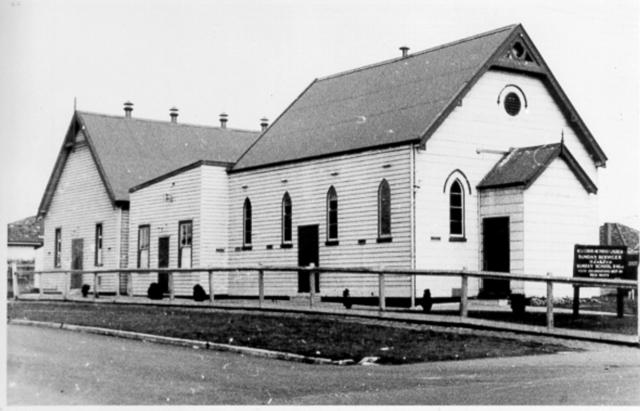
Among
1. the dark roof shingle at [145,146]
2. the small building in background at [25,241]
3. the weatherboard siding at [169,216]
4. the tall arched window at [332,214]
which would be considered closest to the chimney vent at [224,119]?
the dark roof shingle at [145,146]

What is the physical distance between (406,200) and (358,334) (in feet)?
31.4

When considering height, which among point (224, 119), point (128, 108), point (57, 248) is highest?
point (224, 119)

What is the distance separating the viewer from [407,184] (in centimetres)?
2809

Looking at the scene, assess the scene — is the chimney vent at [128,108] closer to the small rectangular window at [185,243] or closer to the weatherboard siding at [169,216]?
the weatherboard siding at [169,216]

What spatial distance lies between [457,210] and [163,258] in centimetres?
1316

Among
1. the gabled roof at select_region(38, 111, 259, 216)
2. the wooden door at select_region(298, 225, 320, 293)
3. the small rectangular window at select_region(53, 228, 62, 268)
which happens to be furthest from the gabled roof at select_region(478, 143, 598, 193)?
the small rectangular window at select_region(53, 228, 62, 268)

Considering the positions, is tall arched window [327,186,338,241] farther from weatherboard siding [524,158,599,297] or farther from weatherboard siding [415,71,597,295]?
weatherboard siding [524,158,599,297]

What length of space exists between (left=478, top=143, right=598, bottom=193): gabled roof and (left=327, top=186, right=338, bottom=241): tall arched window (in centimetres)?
460

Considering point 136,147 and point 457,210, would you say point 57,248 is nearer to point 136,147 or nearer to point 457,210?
point 136,147

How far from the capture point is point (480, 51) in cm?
2989

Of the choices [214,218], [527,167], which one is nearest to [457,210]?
[527,167]

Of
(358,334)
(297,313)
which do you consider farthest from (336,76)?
(358,334)
